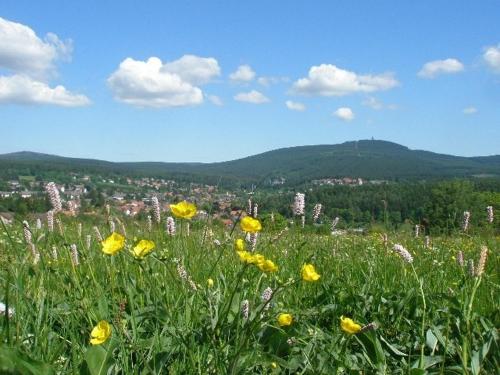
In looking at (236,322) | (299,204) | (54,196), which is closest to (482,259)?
(236,322)

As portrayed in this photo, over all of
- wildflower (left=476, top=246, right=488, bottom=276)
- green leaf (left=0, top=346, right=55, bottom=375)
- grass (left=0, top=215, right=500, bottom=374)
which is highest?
wildflower (left=476, top=246, right=488, bottom=276)

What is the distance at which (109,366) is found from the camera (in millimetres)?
1899

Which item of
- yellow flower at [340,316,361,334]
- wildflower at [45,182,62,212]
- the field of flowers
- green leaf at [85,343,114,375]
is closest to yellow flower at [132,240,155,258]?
the field of flowers

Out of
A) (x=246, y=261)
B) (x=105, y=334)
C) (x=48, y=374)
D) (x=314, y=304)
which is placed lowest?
(x=314, y=304)

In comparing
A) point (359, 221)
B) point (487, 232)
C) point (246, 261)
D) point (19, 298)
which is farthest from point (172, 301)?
point (487, 232)

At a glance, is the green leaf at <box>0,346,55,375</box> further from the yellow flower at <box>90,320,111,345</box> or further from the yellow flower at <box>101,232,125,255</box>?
the yellow flower at <box>101,232,125,255</box>

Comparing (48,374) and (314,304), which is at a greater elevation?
(48,374)

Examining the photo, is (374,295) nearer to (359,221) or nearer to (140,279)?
(140,279)

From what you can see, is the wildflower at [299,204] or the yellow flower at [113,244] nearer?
the yellow flower at [113,244]

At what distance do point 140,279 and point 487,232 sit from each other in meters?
4.52

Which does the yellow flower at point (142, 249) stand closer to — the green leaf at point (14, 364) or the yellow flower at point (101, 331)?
the yellow flower at point (101, 331)

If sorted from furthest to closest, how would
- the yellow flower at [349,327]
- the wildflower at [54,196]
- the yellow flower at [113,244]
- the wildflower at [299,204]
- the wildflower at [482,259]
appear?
1. the wildflower at [299,204]
2. the wildflower at [54,196]
3. the wildflower at [482,259]
4. the yellow flower at [113,244]
5. the yellow flower at [349,327]

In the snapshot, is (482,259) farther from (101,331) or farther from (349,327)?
(101,331)

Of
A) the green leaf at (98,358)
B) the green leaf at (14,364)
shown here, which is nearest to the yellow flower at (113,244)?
the green leaf at (98,358)
